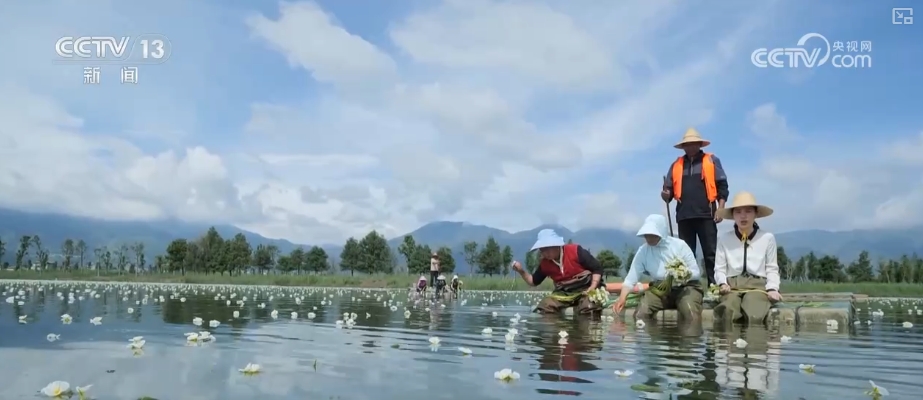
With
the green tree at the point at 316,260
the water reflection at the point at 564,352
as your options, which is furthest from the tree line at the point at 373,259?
the water reflection at the point at 564,352

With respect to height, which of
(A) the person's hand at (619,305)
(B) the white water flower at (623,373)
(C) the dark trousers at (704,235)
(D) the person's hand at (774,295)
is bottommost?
(B) the white water flower at (623,373)

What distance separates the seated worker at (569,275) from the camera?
9984 mm

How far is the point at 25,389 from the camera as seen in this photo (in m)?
3.74

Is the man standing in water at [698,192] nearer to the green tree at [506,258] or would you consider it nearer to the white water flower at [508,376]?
the white water flower at [508,376]

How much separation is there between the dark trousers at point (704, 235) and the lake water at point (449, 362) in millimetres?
2421

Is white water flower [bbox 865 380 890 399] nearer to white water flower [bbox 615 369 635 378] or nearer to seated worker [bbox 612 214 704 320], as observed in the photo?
white water flower [bbox 615 369 635 378]

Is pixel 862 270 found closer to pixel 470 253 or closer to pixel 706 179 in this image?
pixel 470 253

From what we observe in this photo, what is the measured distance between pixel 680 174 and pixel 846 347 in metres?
4.44

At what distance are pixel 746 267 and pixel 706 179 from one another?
1.69 meters

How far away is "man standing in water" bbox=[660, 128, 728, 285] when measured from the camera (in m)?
9.82

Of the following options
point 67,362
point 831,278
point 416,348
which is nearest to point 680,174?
point 416,348

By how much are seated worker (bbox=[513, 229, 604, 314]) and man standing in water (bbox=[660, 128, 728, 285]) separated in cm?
144

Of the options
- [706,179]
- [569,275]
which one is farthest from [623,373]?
[706,179]

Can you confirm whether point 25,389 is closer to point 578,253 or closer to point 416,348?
point 416,348
